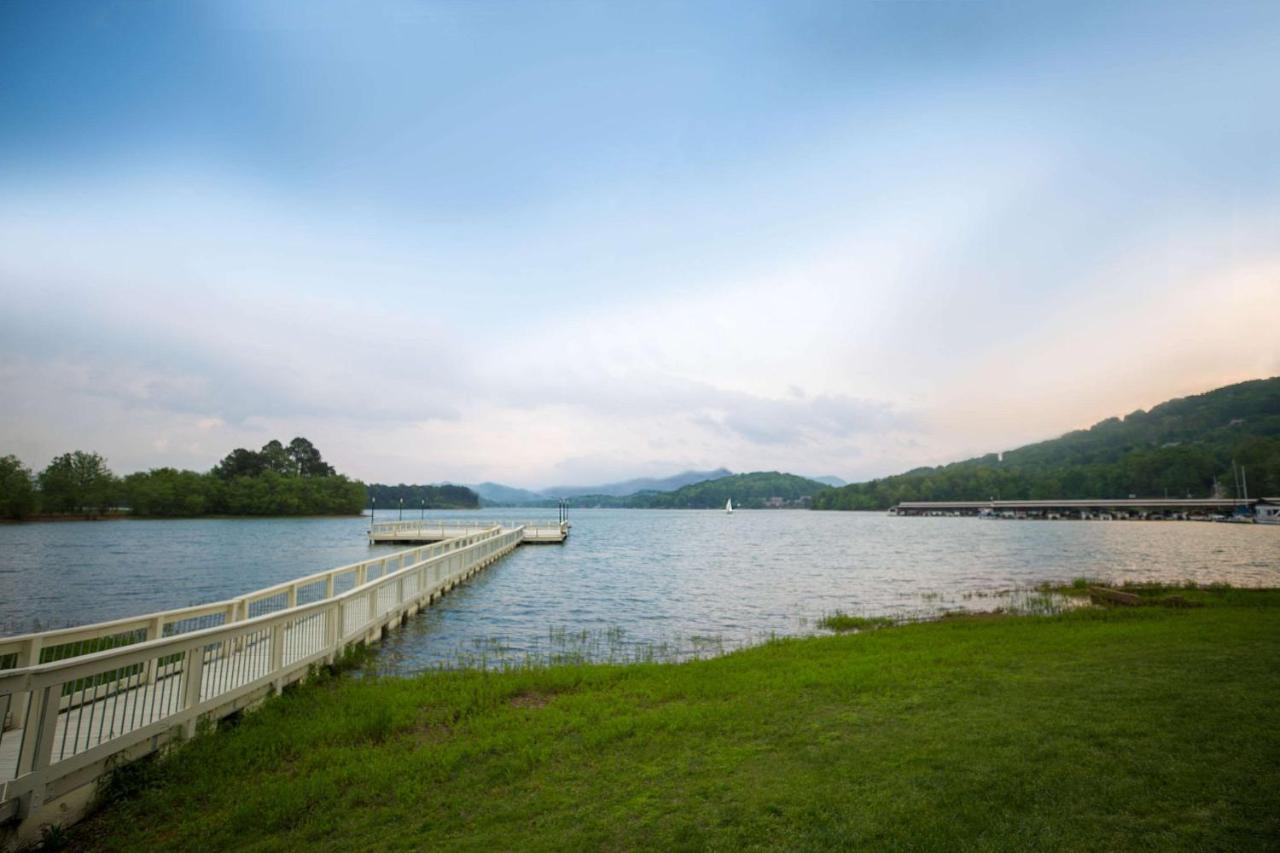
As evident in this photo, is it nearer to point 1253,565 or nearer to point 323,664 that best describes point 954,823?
point 323,664

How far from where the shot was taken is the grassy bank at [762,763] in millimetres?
5117

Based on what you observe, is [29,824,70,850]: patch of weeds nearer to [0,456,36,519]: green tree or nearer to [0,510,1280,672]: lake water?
[0,510,1280,672]: lake water

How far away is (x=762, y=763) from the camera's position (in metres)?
6.67

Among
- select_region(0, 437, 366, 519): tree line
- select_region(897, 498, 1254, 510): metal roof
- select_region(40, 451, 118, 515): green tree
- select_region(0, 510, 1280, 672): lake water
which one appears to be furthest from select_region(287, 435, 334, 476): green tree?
select_region(897, 498, 1254, 510): metal roof

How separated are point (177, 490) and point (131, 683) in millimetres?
142090

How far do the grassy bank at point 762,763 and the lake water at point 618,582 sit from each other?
6.35m

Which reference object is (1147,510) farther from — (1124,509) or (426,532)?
(426,532)

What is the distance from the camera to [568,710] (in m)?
9.24

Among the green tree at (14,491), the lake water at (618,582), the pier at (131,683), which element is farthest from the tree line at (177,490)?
the pier at (131,683)

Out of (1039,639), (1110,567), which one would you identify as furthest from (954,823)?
(1110,567)

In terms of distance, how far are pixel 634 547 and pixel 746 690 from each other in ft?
174

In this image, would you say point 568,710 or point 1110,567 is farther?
point 1110,567

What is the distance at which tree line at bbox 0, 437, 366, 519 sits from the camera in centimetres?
9656

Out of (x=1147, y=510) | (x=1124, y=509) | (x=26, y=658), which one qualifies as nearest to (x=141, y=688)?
(x=26, y=658)
